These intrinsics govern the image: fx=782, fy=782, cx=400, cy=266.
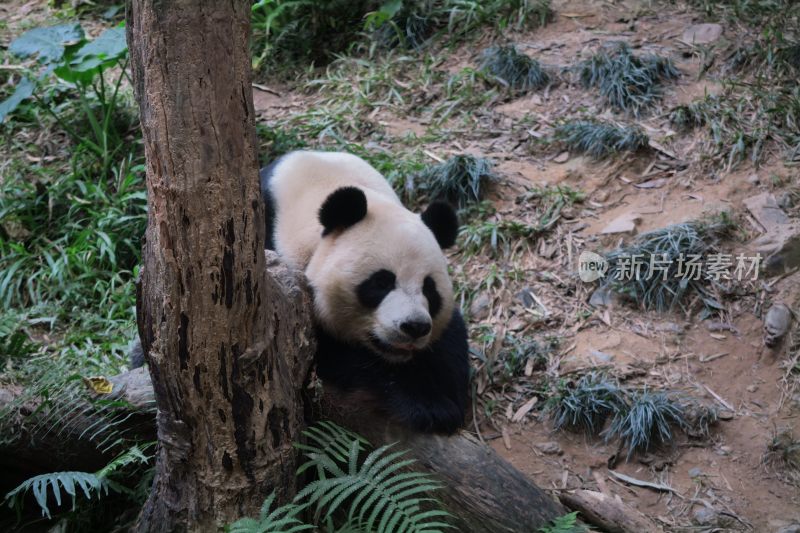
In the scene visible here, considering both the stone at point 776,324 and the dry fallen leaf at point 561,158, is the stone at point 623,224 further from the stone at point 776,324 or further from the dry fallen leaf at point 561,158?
the stone at point 776,324

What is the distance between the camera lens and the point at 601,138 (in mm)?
6531

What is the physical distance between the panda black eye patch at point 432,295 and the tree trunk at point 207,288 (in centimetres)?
95

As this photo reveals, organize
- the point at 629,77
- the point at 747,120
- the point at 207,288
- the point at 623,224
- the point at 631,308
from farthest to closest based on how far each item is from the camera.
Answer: the point at 629,77 < the point at 747,120 < the point at 623,224 < the point at 631,308 < the point at 207,288

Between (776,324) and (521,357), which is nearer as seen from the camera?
(776,324)

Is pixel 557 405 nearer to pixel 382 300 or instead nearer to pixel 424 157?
pixel 382 300

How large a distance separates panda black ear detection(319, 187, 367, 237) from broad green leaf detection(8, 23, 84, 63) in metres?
3.89

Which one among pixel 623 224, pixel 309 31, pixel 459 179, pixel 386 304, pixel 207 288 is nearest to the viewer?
pixel 207 288

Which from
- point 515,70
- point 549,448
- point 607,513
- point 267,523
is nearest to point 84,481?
point 267,523

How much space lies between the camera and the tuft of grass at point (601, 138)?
6.46 meters

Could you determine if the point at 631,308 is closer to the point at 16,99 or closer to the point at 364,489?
the point at 364,489

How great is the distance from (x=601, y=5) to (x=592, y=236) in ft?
10.8

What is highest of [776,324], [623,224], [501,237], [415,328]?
[415,328]

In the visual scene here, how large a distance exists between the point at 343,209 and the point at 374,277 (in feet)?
1.31

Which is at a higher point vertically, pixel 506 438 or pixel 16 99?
pixel 16 99
